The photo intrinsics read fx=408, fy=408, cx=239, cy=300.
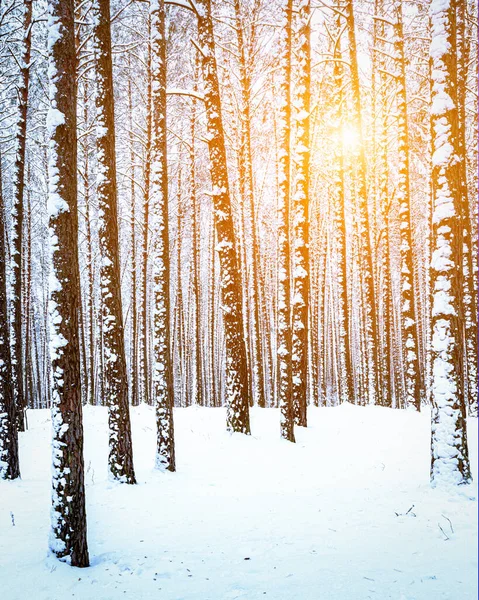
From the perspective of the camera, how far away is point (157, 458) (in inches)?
275

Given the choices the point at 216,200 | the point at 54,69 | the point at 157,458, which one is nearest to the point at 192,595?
the point at 157,458

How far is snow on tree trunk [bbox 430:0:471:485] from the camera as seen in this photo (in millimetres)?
5418

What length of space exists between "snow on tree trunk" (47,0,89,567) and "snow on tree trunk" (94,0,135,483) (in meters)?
1.83

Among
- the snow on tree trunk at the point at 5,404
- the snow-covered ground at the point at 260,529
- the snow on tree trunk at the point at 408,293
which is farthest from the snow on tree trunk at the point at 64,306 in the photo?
the snow on tree trunk at the point at 408,293

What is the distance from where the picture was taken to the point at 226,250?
8.86 m

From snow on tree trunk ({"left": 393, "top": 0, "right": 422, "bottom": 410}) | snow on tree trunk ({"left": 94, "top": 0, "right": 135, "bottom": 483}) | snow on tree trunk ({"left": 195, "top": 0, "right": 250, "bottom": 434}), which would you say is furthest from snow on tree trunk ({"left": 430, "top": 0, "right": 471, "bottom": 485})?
snow on tree trunk ({"left": 393, "top": 0, "right": 422, "bottom": 410})

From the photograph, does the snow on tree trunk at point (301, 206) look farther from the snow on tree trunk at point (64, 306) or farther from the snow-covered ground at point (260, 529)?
the snow on tree trunk at point (64, 306)

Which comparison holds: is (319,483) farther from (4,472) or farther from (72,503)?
(4,472)

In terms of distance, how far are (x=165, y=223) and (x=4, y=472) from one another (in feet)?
16.8

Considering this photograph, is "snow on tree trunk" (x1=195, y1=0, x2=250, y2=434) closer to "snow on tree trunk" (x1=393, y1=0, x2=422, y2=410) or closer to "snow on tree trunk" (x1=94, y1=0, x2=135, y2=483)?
"snow on tree trunk" (x1=94, y1=0, x2=135, y2=483)

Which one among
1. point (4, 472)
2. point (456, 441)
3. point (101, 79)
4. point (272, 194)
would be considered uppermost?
point (272, 194)

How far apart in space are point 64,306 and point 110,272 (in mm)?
2158

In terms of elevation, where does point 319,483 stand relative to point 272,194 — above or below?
below

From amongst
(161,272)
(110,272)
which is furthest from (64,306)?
(161,272)
